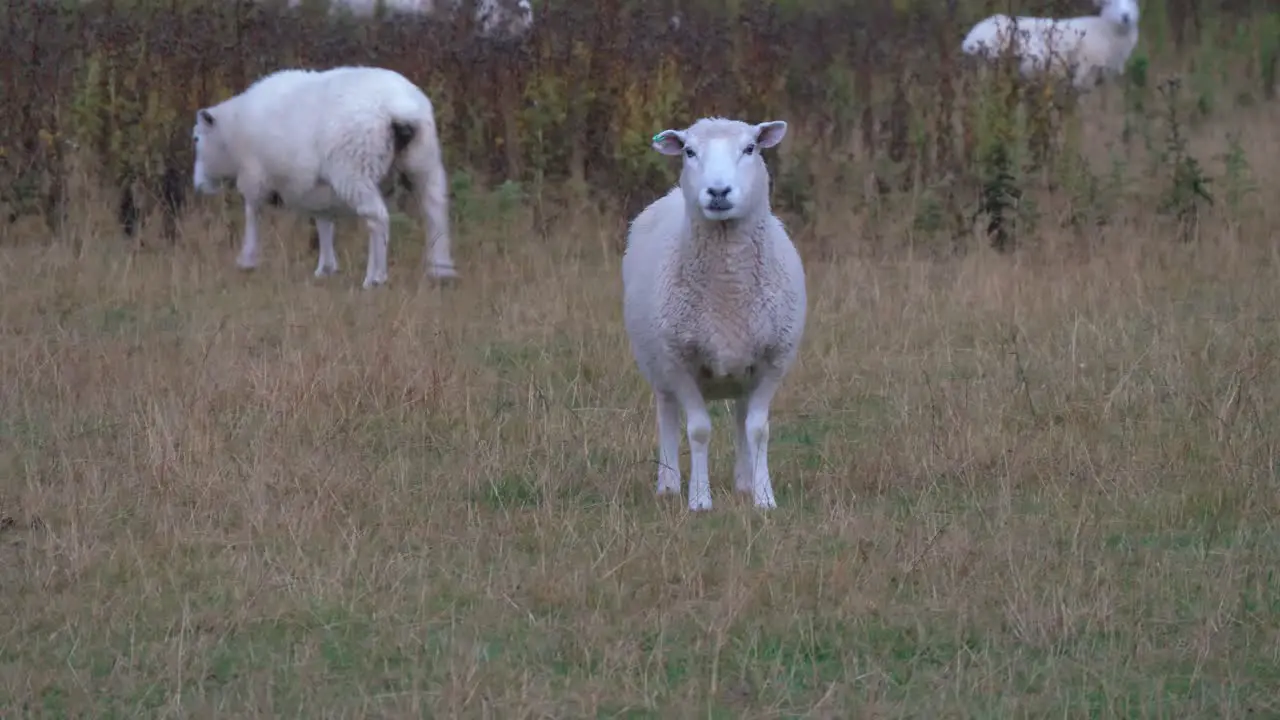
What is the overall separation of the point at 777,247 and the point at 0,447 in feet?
9.58

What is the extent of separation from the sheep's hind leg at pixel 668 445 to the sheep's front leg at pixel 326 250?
16.6 feet

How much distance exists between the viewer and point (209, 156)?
11.8 metres

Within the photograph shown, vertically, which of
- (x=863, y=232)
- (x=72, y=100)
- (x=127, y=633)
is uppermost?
(x=72, y=100)

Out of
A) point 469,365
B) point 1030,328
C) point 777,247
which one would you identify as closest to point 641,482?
point 777,247

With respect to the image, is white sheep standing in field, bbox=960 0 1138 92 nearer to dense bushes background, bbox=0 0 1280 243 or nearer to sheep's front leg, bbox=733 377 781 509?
dense bushes background, bbox=0 0 1280 243

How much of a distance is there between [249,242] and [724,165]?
19.4 ft

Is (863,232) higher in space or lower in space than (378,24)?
lower

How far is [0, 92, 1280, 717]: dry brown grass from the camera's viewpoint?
4.48 meters

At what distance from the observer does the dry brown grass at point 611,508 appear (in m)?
4.48

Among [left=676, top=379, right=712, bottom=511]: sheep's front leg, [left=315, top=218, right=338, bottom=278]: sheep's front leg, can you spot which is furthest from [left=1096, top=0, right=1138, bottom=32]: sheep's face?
[left=676, top=379, right=712, bottom=511]: sheep's front leg

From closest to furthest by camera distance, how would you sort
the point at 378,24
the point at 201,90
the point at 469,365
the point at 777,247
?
the point at 777,247 < the point at 469,365 < the point at 201,90 < the point at 378,24

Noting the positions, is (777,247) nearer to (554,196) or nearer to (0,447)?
(0,447)

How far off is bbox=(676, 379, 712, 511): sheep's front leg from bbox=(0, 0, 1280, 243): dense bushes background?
18.6ft

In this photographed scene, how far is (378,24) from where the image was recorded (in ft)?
50.5
